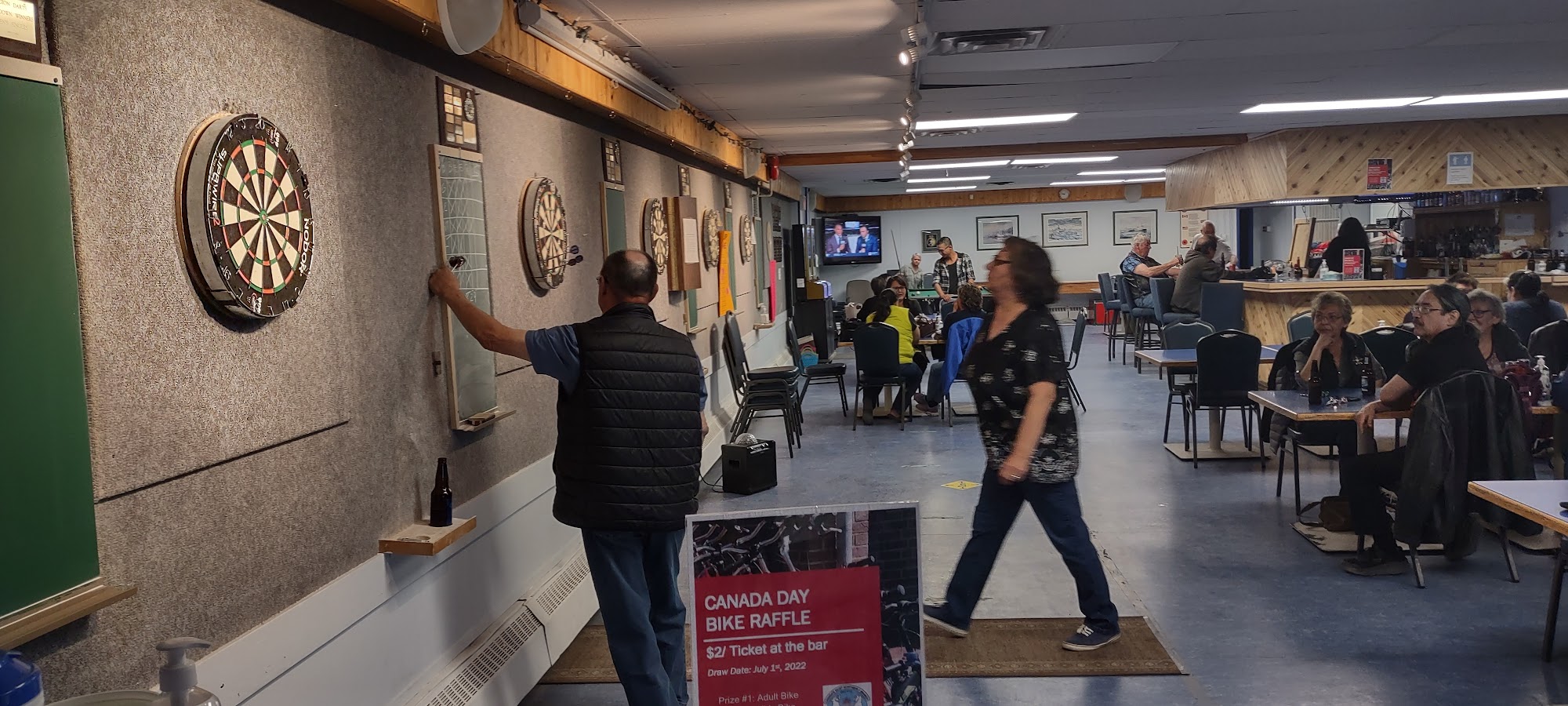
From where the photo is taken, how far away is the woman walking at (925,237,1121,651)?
3756 millimetres

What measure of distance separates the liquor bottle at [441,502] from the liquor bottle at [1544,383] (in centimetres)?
514

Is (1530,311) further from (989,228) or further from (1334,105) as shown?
(989,228)

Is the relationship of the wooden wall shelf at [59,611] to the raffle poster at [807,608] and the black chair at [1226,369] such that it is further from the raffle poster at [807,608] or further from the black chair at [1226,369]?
the black chair at [1226,369]

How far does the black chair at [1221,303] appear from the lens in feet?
36.7

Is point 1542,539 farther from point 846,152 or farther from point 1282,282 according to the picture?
point 846,152

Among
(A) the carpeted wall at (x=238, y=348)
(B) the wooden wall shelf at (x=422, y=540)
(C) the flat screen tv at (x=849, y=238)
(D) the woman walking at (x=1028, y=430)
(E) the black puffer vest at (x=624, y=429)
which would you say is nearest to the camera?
(A) the carpeted wall at (x=238, y=348)

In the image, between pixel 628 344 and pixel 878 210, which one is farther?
pixel 878 210

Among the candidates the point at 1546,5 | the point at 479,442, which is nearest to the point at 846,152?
the point at 1546,5

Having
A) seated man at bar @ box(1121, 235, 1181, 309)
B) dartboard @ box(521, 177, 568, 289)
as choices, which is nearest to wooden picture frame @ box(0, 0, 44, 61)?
dartboard @ box(521, 177, 568, 289)

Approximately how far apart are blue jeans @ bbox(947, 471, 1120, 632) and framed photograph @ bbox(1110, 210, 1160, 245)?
62.5ft

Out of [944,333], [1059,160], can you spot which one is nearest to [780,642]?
[944,333]

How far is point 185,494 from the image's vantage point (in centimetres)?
217

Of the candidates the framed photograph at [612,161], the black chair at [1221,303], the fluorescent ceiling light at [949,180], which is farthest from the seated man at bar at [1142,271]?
the framed photograph at [612,161]

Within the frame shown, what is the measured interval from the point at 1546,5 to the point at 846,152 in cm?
715
